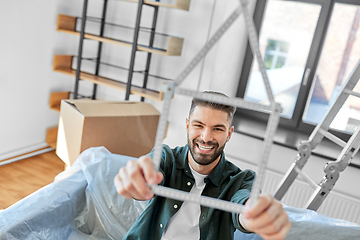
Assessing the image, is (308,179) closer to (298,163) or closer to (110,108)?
(298,163)

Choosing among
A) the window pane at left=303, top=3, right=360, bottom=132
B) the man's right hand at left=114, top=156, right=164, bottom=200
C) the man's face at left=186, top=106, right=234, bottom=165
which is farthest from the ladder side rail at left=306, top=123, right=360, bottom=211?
the window pane at left=303, top=3, right=360, bottom=132

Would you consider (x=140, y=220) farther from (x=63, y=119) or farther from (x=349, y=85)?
(x=349, y=85)

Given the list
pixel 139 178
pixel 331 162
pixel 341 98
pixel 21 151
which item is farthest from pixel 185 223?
pixel 21 151

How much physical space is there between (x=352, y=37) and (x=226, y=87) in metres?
1.07

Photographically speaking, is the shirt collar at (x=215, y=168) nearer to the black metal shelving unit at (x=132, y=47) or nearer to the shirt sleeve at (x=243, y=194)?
the shirt sleeve at (x=243, y=194)

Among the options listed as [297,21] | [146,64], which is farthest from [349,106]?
[146,64]

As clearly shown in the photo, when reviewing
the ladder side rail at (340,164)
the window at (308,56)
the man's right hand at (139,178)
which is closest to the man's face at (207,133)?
the man's right hand at (139,178)

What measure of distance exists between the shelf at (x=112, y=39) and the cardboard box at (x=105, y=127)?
0.50 metres

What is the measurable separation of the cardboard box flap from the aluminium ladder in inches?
39.3

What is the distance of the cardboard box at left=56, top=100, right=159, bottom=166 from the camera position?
1999mm

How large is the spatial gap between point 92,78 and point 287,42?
1.71m

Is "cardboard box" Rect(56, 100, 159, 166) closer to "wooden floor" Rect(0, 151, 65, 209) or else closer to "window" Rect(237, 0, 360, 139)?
"wooden floor" Rect(0, 151, 65, 209)

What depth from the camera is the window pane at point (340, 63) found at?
267 centimetres

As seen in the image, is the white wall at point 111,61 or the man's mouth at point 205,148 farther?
the white wall at point 111,61
